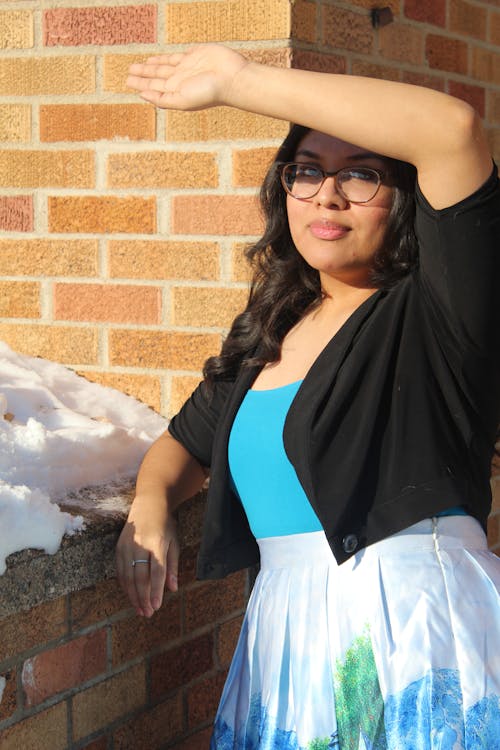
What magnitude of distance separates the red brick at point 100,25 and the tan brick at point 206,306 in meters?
0.66

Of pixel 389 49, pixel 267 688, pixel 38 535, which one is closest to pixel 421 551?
pixel 267 688

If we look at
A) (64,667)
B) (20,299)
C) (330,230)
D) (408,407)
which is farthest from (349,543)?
(20,299)

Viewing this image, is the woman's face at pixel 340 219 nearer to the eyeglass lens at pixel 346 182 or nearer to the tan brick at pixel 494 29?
the eyeglass lens at pixel 346 182

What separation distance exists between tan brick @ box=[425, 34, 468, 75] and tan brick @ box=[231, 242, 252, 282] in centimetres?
85

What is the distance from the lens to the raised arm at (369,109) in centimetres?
184

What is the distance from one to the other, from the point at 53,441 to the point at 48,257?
0.76 meters

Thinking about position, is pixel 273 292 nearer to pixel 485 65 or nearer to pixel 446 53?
pixel 446 53

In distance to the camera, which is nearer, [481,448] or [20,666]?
[481,448]

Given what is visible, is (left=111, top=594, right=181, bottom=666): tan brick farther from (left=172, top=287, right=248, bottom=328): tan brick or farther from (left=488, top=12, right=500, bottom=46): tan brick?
(left=488, top=12, right=500, bottom=46): tan brick

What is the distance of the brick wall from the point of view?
2721mm

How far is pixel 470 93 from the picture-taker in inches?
130

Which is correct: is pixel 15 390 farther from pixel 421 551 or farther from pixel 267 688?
pixel 421 551

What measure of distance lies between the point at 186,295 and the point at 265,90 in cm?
97

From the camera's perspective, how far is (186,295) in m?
2.91
